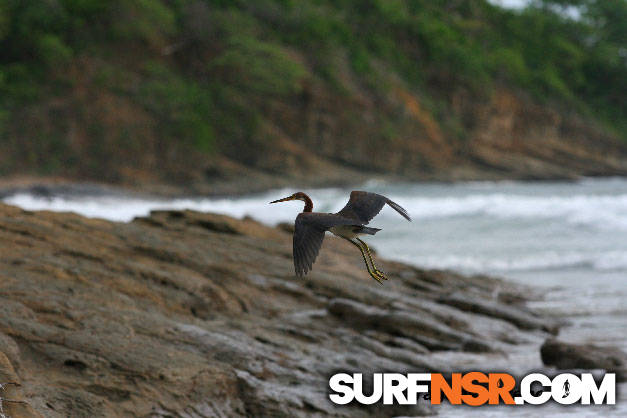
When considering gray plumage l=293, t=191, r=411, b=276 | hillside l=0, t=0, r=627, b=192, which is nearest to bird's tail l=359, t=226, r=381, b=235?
gray plumage l=293, t=191, r=411, b=276

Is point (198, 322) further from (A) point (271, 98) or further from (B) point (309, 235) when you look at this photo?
(A) point (271, 98)

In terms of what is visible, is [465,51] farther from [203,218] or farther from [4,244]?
[4,244]

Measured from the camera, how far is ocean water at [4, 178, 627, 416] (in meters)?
11.4

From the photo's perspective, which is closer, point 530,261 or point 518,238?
point 530,261

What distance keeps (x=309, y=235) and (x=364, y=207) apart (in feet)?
2.02

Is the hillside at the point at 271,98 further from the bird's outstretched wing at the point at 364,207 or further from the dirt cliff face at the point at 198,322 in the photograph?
the bird's outstretched wing at the point at 364,207

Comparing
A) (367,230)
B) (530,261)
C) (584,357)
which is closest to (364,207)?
(367,230)

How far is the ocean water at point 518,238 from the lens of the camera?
11.4 meters

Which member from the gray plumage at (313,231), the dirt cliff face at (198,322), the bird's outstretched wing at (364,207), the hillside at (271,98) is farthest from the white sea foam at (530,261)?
the hillside at (271,98)

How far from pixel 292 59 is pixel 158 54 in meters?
6.48

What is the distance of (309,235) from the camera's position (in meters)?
4.63

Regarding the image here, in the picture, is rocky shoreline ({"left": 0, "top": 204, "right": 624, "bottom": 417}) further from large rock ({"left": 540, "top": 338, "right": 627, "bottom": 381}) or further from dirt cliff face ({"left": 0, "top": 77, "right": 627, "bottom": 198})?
dirt cliff face ({"left": 0, "top": 77, "right": 627, "bottom": 198})

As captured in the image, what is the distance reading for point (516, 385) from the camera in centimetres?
734

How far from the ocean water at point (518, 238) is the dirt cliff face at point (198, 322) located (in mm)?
1097
